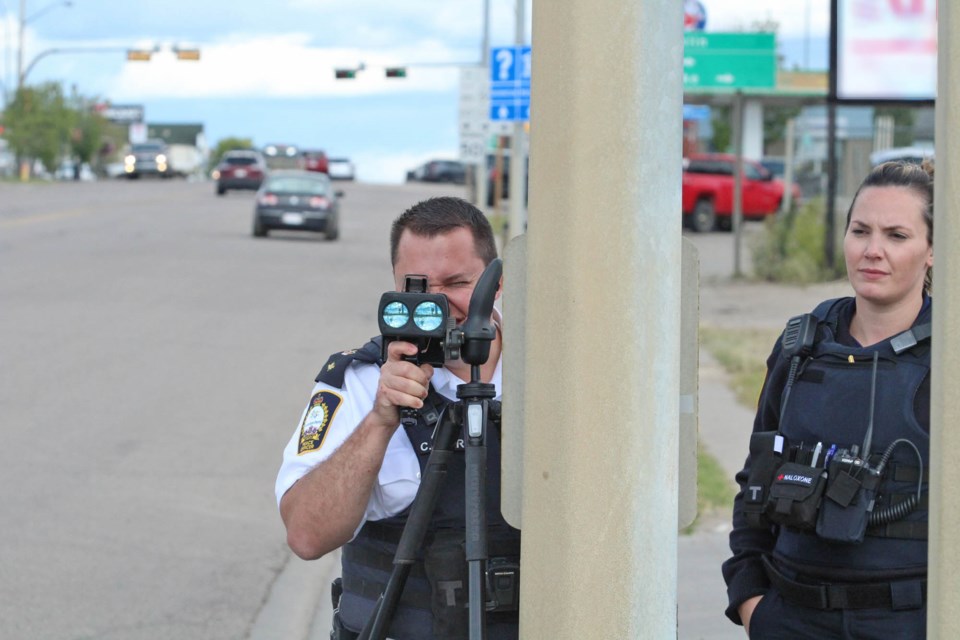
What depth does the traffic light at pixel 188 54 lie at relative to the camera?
1989 inches

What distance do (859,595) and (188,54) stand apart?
4951 centimetres

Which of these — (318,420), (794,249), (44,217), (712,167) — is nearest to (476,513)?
(318,420)

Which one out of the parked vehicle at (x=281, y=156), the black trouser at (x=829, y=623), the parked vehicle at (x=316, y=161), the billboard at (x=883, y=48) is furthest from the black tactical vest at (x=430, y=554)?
the parked vehicle at (x=316, y=161)

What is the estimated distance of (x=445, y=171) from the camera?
74.6 metres

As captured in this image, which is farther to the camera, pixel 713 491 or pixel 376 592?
pixel 713 491

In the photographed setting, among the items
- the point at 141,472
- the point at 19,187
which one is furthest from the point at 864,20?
the point at 19,187

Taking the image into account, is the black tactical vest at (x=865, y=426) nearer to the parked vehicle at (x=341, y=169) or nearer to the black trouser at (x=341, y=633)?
the black trouser at (x=341, y=633)

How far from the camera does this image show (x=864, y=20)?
1407cm

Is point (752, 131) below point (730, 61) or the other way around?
the other way around

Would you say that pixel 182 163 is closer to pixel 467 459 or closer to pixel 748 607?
pixel 748 607

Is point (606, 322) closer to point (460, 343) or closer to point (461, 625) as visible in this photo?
point (460, 343)

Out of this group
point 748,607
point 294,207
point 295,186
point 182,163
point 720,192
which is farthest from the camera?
point 182,163

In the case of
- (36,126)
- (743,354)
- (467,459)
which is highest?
(36,126)

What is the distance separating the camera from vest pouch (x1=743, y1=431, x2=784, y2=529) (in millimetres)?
Answer: 3410
